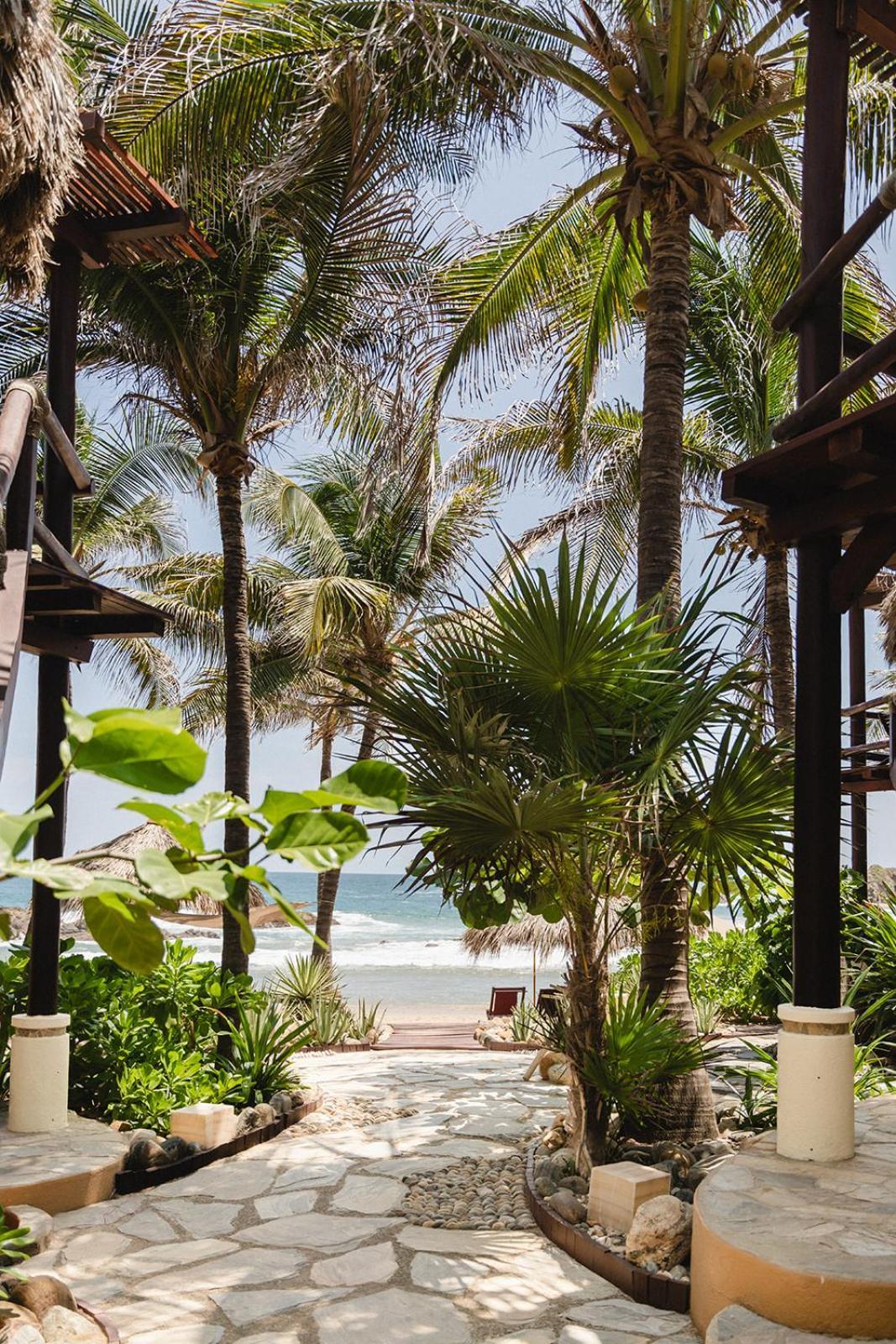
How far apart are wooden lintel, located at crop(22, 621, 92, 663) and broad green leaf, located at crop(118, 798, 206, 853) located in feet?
18.5

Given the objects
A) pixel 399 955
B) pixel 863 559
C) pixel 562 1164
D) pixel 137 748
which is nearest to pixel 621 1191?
pixel 562 1164

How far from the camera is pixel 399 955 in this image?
4916cm

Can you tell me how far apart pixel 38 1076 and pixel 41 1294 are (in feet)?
7.58

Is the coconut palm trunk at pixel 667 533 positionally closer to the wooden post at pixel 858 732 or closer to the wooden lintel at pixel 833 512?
the wooden lintel at pixel 833 512

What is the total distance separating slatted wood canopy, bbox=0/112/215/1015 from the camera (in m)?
5.95

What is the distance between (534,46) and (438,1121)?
7.77 m

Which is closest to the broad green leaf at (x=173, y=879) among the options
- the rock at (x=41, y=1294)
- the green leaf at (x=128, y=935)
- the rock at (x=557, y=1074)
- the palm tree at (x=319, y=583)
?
the green leaf at (x=128, y=935)

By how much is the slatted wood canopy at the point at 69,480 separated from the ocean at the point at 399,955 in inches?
677

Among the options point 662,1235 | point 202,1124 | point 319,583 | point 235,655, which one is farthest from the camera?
point 319,583

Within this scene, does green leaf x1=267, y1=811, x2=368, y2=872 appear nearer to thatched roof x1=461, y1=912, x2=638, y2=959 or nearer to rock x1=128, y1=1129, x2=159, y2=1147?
rock x1=128, y1=1129, x2=159, y2=1147

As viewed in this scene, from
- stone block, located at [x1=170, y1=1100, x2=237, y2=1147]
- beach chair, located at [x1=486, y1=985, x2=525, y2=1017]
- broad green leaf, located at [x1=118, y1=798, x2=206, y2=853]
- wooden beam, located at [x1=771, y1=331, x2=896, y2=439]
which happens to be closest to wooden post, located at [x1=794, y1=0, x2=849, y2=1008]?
wooden beam, located at [x1=771, y1=331, x2=896, y2=439]

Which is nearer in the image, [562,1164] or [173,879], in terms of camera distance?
[173,879]

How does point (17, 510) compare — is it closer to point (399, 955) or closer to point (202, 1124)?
point (202, 1124)

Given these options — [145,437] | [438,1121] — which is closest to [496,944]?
[145,437]
